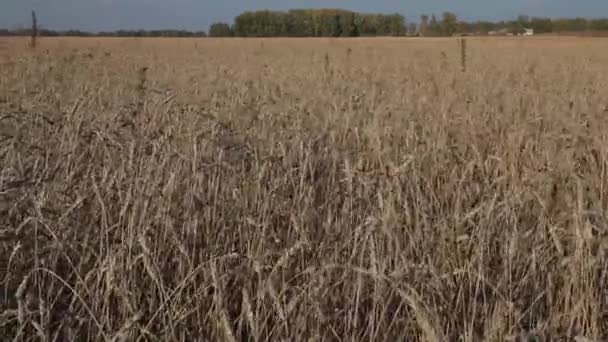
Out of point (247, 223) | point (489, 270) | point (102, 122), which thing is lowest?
point (489, 270)

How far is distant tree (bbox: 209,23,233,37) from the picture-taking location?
65.0 metres

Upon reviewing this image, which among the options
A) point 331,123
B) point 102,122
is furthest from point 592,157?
point 102,122

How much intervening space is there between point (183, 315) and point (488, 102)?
4229mm

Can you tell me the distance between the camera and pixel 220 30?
6556 cm

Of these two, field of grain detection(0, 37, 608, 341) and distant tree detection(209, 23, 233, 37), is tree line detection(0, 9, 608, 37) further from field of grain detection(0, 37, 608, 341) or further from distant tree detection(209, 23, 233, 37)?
field of grain detection(0, 37, 608, 341)

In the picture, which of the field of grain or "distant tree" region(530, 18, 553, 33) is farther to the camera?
"distant tree" region(530, 18, 553, 33)

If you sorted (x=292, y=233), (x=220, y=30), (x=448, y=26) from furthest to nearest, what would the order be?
1. (x=220, y=30)
2. (x=448, y=26)
3. (x=292, y=233)

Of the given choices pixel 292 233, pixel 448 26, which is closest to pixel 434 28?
pixel 448 26

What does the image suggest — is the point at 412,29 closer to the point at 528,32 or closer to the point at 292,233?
the point at 528,32

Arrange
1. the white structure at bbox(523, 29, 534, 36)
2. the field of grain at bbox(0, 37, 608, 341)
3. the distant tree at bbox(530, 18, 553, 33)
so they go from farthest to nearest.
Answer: the distant tree at bbox(530, 18, 553, 33) < the white structure at bbox(523, 29, 534, 36) < the field of grain at bbox(0, 37, 608, 341)

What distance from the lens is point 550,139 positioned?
326 centimetres

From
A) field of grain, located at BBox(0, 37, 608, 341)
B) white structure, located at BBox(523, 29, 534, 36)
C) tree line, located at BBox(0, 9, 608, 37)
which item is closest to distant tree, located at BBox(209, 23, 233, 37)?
tree line, located at BBox(0, 9, 608, 37)

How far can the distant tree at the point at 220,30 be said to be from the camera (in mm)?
65000

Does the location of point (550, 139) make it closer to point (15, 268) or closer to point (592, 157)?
point (592, 157)
